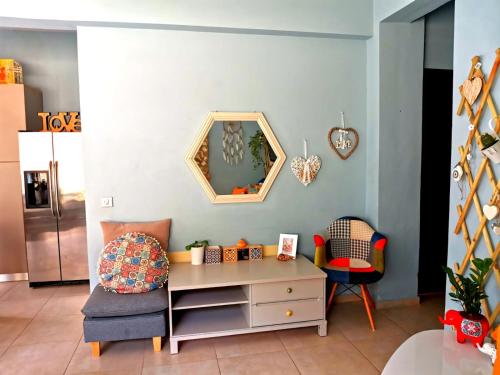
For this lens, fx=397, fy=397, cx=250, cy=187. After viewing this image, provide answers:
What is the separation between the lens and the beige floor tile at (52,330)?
2982mm

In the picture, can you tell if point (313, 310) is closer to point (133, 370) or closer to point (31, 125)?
point (133, 370)

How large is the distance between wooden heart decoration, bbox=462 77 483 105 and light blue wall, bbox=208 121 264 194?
1.59 meters

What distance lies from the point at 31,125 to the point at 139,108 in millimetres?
1932

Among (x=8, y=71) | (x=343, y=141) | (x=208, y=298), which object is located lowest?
(x=208, y=298)

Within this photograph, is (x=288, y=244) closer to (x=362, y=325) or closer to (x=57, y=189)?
(x=362, y=325)

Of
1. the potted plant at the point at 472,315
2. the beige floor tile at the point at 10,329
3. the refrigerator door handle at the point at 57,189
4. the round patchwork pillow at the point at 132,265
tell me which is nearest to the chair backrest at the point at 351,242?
the potted plant at the point at 472,315

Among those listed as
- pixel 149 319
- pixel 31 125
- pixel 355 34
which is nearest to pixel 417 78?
pixel 355 34

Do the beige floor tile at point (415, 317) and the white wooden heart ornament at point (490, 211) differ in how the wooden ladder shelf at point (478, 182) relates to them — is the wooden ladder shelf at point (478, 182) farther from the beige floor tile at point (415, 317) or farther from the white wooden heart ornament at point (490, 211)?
the beige floor tile at point (415, 317)

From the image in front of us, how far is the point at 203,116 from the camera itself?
10.8 ft

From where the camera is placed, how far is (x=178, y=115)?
324 centimetres

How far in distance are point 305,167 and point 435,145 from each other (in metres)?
1.30

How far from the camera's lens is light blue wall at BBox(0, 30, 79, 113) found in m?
4.52

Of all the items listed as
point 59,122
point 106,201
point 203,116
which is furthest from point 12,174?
point 203,116

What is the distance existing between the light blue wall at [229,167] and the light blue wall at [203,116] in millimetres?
144
